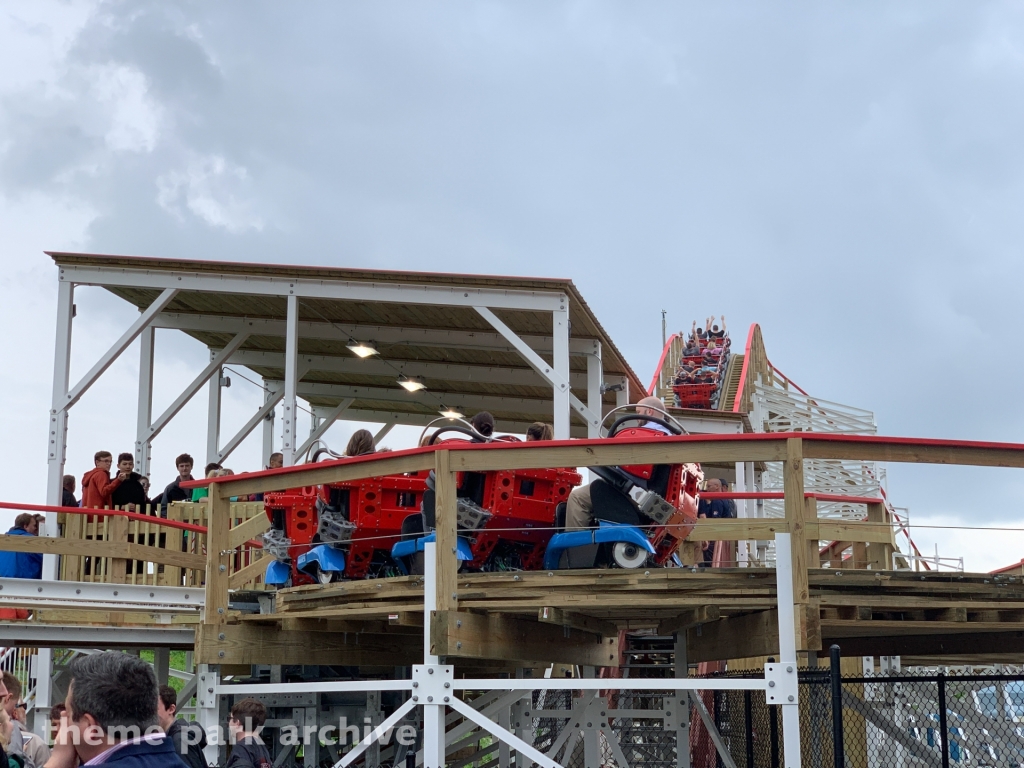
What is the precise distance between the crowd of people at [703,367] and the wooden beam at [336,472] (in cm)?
2066

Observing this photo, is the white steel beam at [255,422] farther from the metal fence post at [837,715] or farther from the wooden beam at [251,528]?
the metal fence post at [837,715]

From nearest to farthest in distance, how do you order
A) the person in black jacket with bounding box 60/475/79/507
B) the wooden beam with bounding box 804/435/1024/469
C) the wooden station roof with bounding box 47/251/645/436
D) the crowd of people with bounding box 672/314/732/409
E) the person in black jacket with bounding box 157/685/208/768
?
the person in black jacket with bounding box 157/685/208/768 < the wooden beam with bounding box 804/435/1024/469 < the person in black jacket with bounding box 60/475/79/507 < the wooden station roof with bounding box 47/251/645/436 < the crowd of people with bounding box 672/314/732/409

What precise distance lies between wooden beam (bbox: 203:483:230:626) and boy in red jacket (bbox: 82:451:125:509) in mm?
4916

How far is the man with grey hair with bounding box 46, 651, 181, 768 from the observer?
3445mm

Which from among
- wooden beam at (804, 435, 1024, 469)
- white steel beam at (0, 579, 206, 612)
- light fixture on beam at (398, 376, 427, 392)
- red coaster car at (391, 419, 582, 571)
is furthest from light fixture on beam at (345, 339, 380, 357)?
wooden beam at (804, 435, 1024, 469)

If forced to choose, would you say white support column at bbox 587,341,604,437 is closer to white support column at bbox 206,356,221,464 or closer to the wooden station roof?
the wooden station roof

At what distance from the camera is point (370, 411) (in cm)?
2309

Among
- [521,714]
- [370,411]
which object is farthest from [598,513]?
[370,411]

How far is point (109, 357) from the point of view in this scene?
49.3ft

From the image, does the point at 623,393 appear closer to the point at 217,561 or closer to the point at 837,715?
the point at 217,561

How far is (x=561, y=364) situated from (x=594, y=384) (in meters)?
2.35

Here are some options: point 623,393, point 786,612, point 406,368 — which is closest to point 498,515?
point 786,612

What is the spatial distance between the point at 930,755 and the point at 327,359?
12.0m

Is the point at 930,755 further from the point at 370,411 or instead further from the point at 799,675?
the point at 370,411
